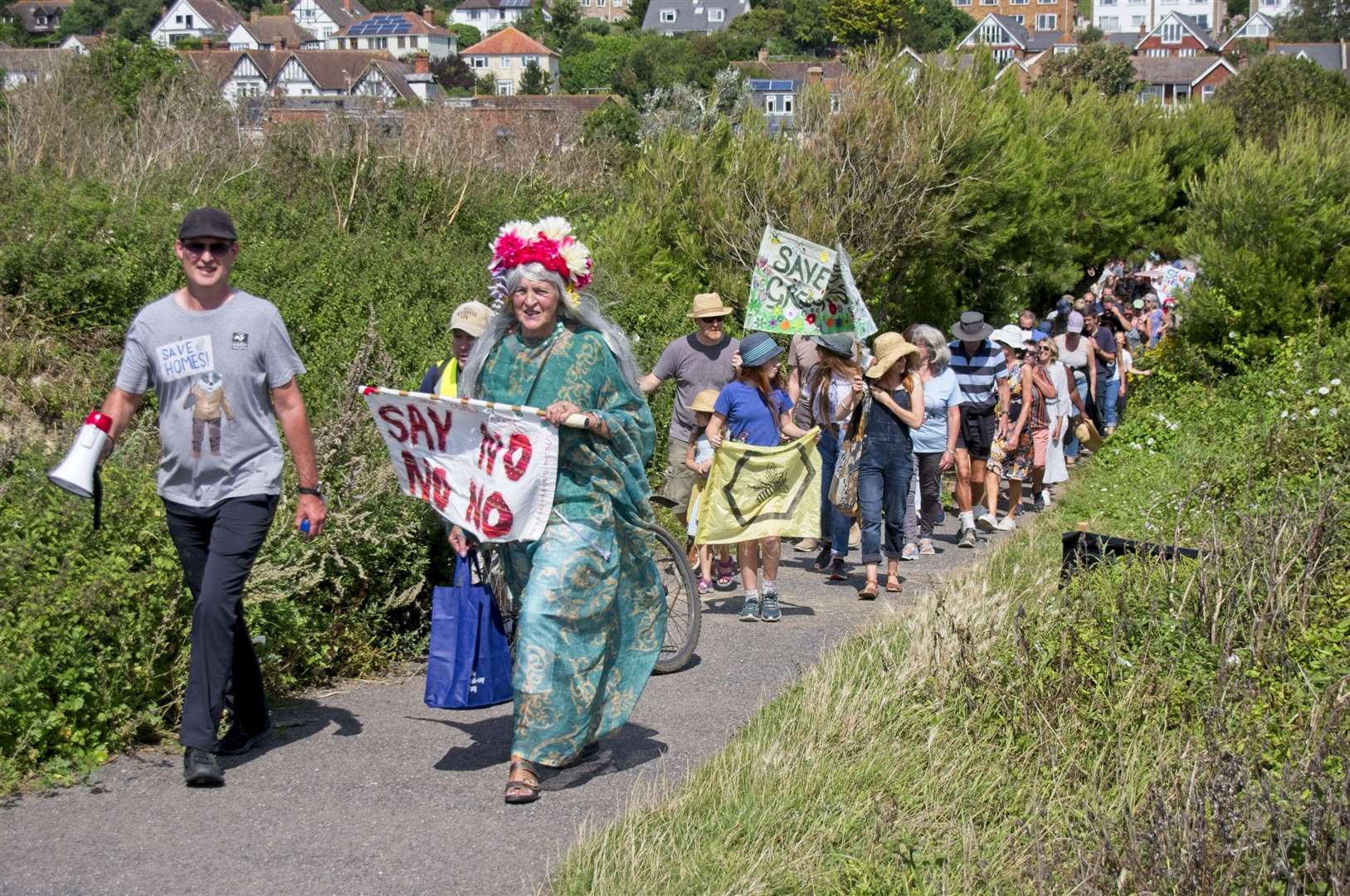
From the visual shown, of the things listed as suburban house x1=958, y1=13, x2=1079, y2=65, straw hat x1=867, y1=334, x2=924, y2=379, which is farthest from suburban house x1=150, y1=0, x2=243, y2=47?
straw hat x1=867, y1=334, x2=924, y2=379

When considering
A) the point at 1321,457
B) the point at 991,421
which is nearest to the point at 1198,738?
the point at 1321,457

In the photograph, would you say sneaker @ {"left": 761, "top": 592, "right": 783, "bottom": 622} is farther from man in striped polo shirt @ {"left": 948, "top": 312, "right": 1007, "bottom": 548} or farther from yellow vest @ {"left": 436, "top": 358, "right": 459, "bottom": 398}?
man in striped polo shirt @ {"left": 948, "top": 312, "right": 1007, "bottom": 548}

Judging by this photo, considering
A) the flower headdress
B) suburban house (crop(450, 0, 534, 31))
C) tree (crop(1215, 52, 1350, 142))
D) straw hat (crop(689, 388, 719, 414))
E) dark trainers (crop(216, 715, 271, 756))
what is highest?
suburban house (crop(450, 0, 534, 31))

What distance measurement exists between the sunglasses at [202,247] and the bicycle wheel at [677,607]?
2.65 metres

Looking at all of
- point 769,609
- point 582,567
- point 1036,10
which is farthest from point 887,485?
point 1036,10

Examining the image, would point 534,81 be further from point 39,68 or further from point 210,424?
point 210,424

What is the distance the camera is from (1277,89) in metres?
62.2

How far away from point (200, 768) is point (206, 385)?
138 centimetres

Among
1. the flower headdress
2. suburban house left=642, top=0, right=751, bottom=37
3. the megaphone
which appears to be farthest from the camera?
suburban house left=642, top=0, right=751, bottom=37

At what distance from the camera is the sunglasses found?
589cm

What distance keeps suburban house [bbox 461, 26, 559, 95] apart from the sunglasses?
134609 mm

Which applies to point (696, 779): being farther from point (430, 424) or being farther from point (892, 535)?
point (892, 535)

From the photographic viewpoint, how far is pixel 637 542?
6.55m

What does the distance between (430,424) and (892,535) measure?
15.2 ft
